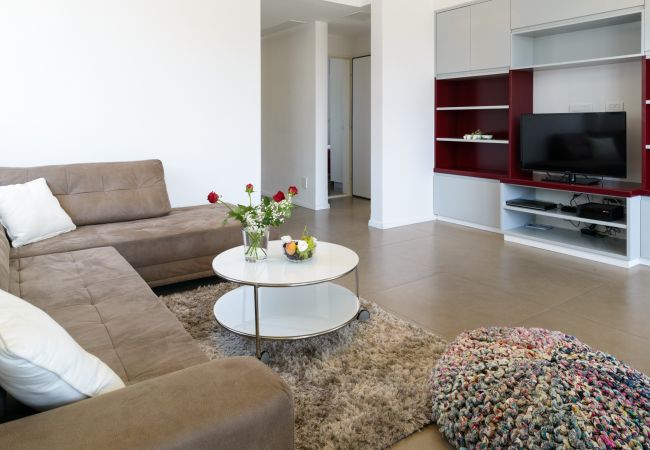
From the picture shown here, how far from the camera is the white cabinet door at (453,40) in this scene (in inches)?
211

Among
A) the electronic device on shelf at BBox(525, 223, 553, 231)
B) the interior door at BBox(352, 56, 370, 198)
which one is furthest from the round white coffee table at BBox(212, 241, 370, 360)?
the interior door at BBox(352, 56, 370, 198)

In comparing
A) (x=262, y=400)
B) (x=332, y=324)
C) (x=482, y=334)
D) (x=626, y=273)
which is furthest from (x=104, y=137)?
(x=626, y=273)

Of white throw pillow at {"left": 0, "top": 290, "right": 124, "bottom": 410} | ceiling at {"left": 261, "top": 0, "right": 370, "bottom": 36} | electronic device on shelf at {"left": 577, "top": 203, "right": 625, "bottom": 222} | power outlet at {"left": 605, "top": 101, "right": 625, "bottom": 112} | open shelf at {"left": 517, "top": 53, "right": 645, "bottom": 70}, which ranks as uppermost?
ceiling at {"left": 261, "top": 0, "right": 370, "bottom": 36}

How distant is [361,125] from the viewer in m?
7.59

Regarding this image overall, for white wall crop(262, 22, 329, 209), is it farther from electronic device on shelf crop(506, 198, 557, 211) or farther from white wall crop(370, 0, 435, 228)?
electronic device on shelf crop(506, 198, 557, 211)

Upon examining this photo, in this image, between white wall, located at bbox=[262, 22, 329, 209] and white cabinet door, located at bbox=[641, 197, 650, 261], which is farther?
white wall, located at bbox=[262, 22, 329, 209]

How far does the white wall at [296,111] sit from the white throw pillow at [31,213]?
381 centimetres

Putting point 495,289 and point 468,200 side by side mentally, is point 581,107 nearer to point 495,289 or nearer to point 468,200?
point 468,200

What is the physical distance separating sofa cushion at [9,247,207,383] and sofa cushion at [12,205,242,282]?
7.6 inches

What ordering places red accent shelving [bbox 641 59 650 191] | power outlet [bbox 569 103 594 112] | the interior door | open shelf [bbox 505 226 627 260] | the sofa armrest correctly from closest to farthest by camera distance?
the sofa armrest
red accent shelving [bbox 641 59 650 191]
open shelf [bbox 505 226 627 260]
power outlet [bbox 569 103 594 112]
the interior door

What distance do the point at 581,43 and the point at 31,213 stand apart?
4.67 m

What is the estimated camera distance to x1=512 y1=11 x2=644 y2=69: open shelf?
4234 millimetres

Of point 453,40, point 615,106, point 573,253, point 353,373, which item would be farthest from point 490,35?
point 353,373

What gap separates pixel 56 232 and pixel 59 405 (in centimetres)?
255
